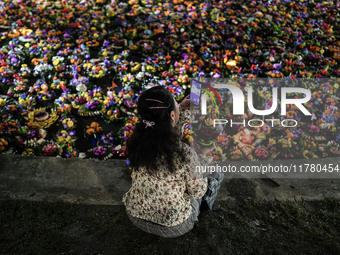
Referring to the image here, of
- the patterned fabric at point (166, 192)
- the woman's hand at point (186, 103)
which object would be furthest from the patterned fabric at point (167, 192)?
the woman's hand at point (186, 103)

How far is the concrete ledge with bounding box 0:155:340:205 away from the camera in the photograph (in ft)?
8.09

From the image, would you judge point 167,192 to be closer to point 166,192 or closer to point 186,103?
point 166,192

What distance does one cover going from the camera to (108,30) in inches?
189

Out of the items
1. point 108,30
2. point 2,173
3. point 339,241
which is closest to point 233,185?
point 339,241

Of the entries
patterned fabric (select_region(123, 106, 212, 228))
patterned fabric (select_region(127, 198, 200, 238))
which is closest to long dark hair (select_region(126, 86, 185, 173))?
patterned fabric (select_region(123, 106, 212, 228))

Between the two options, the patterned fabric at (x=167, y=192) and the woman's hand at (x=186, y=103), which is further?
the woman's hand at (x=186, y=103)

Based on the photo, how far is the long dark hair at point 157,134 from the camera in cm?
163

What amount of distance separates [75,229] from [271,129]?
232 cm

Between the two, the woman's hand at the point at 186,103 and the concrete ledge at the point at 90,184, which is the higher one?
the woman's hand at the point at 186,103

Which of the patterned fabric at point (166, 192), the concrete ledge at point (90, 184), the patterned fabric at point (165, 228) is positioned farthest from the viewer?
the concrete ledge at point (90, 184)

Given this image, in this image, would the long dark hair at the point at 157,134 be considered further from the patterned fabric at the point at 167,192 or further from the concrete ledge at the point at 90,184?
the concrete ledge at the point at 90,184

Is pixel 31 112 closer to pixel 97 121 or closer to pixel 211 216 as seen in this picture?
pixel 97 121

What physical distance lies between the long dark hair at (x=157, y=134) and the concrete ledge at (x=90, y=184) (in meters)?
0.94

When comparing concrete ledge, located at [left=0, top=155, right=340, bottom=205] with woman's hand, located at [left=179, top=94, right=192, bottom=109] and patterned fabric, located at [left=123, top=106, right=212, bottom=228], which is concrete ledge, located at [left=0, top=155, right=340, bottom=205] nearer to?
patterned fabric, located at [left=123, top=106, right=212, bottom=228]
